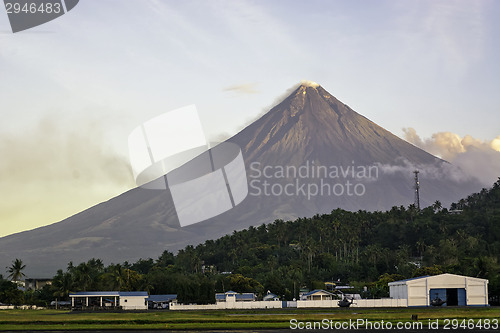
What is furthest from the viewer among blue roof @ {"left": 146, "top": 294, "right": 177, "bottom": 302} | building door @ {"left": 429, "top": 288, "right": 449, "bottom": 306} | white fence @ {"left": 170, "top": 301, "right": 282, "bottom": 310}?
blue roof @ {"left": 146, "top": 294, "right": 177, "bottom": 302}

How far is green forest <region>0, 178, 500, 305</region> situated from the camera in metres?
104

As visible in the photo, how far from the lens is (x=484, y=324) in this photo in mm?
45281

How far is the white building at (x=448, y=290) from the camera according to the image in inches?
3086

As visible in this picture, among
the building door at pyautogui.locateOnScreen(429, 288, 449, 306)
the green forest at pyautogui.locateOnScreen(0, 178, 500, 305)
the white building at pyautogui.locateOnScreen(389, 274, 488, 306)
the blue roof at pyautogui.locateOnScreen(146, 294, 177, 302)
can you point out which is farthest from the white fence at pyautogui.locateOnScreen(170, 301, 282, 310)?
the building door at pyautogui.locateOnScreen(429, 288, 449, 306)

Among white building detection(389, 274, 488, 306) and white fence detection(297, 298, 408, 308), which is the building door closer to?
white building detection(389, 274, 488, 306)

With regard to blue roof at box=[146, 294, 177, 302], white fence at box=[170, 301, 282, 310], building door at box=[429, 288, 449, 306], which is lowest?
blue roof at box=[146, 294, 177, 302]

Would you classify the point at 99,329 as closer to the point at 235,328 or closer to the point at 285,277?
the point at 235,328

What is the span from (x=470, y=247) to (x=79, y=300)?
73.2 meters

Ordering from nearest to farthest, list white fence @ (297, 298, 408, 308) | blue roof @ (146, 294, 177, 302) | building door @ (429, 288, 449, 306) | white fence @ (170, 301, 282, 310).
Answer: white fence @ (297, 298, 408, 308), white fence @ (170, 301, 282, 310), building door @ (429, 288, 449, 306), blue roof @ (146, 294, 177, 302)

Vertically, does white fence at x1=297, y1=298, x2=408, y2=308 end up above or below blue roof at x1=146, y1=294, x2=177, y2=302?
above

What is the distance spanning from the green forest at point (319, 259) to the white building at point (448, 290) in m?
6.40

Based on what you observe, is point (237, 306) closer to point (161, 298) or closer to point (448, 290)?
point (161, 298)

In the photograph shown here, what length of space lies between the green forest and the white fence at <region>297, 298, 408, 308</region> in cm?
1361

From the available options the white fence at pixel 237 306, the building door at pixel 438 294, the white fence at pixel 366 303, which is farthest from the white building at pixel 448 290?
the white fence at pixel 237 306
